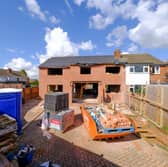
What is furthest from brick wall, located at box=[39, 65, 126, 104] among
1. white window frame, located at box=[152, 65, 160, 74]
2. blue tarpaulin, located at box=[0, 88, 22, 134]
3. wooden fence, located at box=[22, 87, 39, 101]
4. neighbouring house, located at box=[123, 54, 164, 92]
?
blue tarpaulin, located at box=[0, 88, 22, 134]

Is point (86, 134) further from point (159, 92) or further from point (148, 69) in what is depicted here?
point (148, 69)

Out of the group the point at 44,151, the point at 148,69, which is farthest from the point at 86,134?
the point at 148,69

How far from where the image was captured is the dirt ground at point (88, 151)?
5160 millimetres

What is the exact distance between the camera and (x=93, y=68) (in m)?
21.0

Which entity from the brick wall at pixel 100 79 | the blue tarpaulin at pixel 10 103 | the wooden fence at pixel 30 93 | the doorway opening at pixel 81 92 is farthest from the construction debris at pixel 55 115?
the doorway opening at pixel 81 92

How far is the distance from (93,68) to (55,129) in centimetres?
1400

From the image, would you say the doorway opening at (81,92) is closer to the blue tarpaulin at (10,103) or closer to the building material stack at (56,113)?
the building material stack at (56,113)

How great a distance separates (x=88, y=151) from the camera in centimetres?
602

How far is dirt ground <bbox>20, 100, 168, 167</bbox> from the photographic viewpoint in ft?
16.9

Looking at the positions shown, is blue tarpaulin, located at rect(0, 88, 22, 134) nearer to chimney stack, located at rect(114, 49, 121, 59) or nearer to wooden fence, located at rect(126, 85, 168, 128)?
wooden fence, located at rect(126, 85, 168, 128)

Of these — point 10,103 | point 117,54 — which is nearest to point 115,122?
point 10,103

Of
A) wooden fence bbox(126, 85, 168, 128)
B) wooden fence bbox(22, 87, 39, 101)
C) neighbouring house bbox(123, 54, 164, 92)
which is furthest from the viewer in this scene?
neighbouring house bbox(123, 54, 164, 92)

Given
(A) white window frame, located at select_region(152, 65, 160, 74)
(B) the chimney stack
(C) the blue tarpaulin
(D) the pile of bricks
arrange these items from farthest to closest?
(B) the chimney stack
(A) white window frame, located at select_region(152, 65, 160, 74)
(D) the pile of bricks
(C) the blue tarpaulin

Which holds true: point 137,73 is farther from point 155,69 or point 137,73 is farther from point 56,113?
point 56,113
